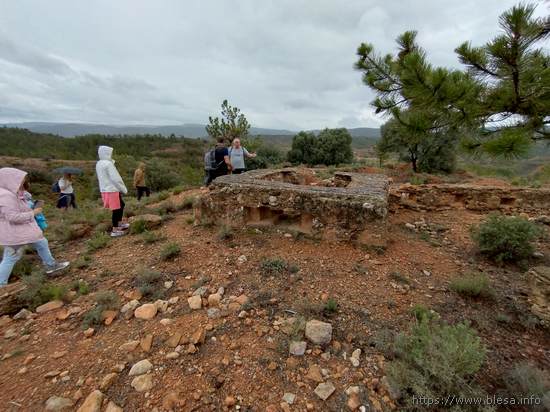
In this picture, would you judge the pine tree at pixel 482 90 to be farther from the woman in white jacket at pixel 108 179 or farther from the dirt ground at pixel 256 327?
the woman in white jacket at pixel 108 179

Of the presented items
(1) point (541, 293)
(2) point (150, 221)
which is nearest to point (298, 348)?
(1) point (541, 293)

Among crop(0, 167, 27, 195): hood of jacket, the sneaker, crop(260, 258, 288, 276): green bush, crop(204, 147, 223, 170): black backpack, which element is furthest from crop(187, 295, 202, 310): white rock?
crop(204, 147, 223, 170): black backpack

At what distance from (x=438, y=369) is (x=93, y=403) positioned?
232 centimetres

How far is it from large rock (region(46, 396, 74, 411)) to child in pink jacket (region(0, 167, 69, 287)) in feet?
7.14

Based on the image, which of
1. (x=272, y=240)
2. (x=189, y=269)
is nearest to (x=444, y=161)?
(x=272, y=240)

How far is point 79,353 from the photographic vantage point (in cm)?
205

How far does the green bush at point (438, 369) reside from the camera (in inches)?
64.8

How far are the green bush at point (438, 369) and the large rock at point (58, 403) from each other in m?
2.19

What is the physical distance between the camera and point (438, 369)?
5.54 feet

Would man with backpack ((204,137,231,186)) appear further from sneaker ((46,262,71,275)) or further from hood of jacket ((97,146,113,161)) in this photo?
sneaker ((46,262,71,275))

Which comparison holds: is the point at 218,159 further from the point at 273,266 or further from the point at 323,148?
the point at 323,148

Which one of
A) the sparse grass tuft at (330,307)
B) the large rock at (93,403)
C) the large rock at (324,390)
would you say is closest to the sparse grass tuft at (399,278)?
the sparse grass tuft at (330,307)

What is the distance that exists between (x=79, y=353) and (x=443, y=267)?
13.8 feet

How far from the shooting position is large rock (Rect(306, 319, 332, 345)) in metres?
2.11
